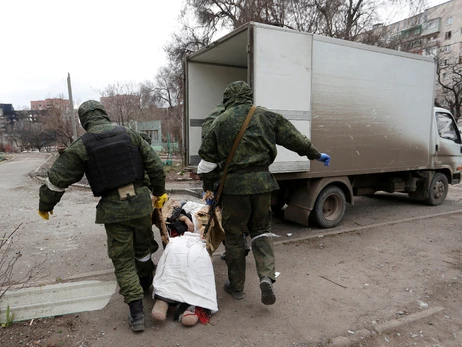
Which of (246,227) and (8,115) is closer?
(246,227)

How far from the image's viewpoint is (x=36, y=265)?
3926mm

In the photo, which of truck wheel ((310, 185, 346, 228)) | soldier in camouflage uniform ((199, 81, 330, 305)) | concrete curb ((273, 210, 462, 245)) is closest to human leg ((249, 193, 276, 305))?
soldier in camouflage uniform ((199, 81, 330, 305))

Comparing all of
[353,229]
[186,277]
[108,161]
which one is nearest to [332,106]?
[353,229]

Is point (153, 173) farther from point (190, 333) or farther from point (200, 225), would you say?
point (190, 333)

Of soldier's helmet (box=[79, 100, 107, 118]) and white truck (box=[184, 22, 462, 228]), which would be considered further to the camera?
white truck (box=[184, 22, 462, 228])

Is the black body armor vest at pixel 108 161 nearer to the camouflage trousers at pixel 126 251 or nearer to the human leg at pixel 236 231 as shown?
the camouflage trousers at pixel 126 251

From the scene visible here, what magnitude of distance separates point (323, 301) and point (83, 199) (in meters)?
6.97

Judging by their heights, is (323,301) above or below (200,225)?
below

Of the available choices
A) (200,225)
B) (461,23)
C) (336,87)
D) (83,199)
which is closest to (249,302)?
(200,225)

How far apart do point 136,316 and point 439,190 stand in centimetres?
732

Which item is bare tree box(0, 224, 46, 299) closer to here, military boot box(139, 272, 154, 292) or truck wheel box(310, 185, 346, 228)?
military boot box(139, 272, 154, 292)

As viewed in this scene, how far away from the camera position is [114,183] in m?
2.51

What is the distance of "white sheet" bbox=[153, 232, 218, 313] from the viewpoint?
2660mm

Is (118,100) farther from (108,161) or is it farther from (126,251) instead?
(126,251)
